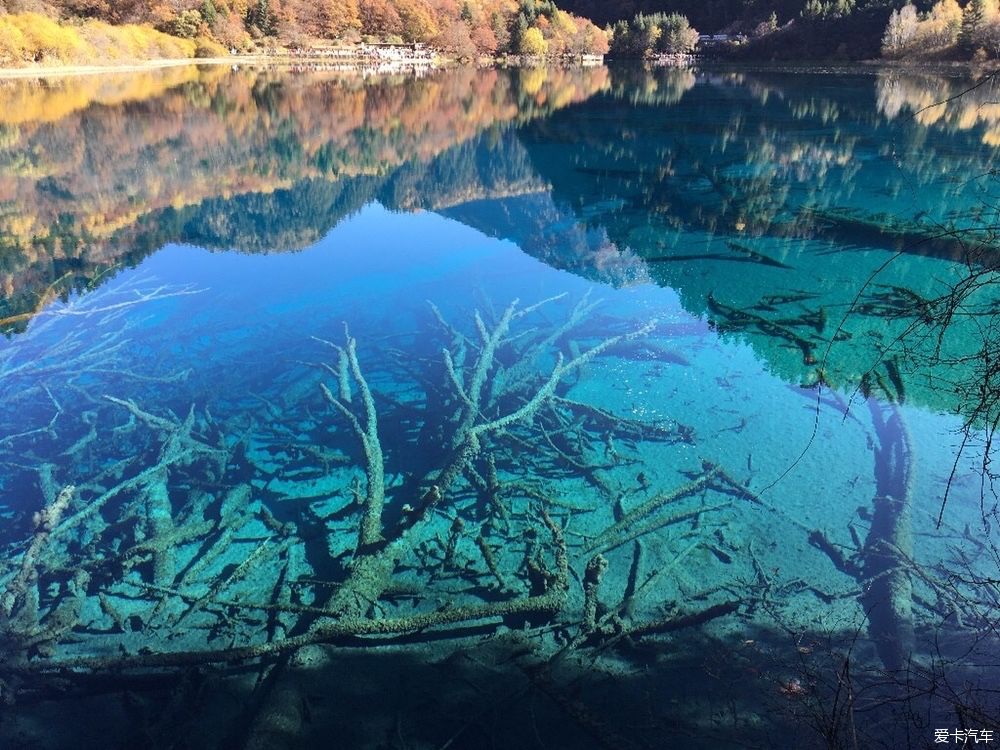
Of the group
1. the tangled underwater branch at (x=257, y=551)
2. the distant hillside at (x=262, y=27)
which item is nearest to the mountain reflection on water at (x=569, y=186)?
the tangled underwater branch at (x=257, y=551)

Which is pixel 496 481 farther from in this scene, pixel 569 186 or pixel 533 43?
pixel 533 43

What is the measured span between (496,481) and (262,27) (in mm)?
75609

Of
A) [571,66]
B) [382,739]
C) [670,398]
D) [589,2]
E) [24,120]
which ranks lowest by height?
[382,739]

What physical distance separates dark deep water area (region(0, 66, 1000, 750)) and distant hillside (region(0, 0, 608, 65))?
41.9 m

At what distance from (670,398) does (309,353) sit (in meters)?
4.82

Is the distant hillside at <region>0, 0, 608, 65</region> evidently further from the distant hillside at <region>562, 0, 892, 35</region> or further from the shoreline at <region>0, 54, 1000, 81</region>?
the distant hillside at <region>562, 0, 892, 35</region>

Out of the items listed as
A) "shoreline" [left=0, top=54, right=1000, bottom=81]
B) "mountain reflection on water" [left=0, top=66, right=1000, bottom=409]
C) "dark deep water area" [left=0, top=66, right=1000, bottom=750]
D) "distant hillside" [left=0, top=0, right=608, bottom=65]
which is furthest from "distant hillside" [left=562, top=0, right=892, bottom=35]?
"dark deep water area" [left=0, top=66, right=1000, bottom=750]

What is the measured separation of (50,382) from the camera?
24.6 ft

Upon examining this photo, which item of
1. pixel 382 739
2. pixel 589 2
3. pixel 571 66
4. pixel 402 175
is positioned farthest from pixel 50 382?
pixel 589 2

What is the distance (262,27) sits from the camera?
66.1 meters

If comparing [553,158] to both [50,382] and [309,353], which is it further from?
[50,382]

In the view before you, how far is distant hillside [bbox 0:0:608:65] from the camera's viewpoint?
45781mm

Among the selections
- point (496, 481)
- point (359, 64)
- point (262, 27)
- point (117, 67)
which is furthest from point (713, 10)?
point (496, 481)

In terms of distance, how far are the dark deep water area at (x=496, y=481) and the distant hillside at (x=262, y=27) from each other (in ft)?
137
